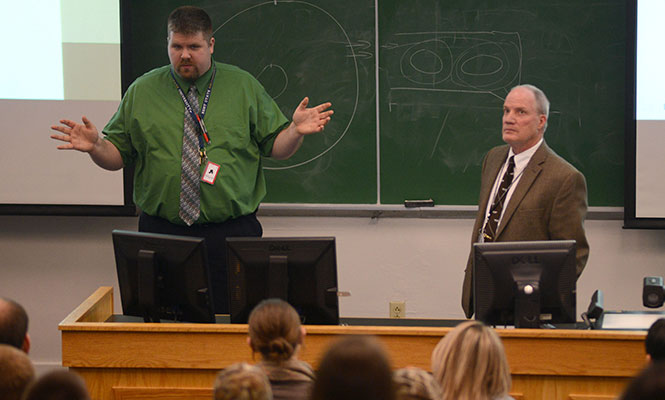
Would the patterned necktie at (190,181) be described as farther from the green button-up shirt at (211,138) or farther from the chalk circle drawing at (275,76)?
the chalk circle drawing at (275,76)

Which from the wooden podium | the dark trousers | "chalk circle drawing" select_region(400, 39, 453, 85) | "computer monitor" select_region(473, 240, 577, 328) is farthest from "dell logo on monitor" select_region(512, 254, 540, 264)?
"chalk circle drawing" select_region(400, 39, 453, 85)

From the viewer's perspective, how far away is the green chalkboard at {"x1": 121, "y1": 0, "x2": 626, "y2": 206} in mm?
4684

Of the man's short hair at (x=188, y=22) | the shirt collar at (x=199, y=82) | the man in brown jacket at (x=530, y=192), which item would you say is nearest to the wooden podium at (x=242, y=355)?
the man in brown jacket at (x=530, y=192)

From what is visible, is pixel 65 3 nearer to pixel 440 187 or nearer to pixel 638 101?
pixel 440 187

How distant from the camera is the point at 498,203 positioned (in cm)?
385

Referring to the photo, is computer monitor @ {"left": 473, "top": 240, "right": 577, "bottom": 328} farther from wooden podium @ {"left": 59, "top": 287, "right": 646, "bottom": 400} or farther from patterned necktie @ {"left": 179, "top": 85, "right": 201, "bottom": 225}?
patterned necktie @ {"left": 179, "top": 85, "right": 201, "bottom": 225}

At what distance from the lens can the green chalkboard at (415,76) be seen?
4.68 metres

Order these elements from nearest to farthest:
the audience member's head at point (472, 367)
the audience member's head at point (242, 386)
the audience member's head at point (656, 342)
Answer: the audience member's head at point (242, 386)
the audience member's head at point (472, 367)
the audience member's head at point (656, 342)

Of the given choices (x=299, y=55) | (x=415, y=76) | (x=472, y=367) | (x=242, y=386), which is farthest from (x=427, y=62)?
(x=242, y=386)

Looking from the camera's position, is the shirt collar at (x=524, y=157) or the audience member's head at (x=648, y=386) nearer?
the audience member's head at (x=648, y=386)

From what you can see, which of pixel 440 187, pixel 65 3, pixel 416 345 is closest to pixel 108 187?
pixel 65 3

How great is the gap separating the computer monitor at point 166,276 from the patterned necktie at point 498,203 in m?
1.33

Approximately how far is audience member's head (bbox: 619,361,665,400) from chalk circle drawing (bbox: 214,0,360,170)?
3.68 metres

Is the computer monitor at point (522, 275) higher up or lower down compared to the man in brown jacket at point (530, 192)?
lower down
